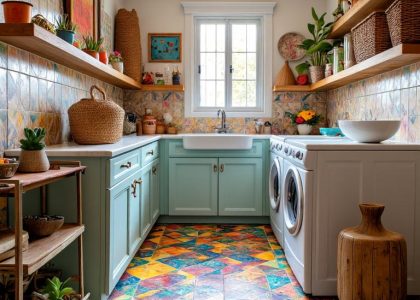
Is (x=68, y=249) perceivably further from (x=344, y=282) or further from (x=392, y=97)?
(x=392, y=97)

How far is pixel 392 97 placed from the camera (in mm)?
2885

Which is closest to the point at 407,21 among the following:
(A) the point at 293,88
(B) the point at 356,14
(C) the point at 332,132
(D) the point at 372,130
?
(D) the point at 372,130

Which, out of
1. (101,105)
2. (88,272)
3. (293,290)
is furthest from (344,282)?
(101,105)

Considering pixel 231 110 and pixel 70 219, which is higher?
pixel 231 110

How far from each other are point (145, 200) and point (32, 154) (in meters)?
1.53

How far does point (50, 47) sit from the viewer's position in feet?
7.39

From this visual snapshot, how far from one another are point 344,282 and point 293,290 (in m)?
0.44

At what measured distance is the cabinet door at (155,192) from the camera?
359 cm

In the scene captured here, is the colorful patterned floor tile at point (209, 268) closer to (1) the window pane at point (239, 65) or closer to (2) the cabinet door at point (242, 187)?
(2) the cabinet door at point (242, 187)

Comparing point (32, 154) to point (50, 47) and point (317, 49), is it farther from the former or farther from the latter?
point (317, 49)

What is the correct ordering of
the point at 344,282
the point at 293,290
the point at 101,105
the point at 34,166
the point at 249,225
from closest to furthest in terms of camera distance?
the point at 34,166 → the point at 344,282 → the point at 293,290 → the point at 101,105 → the point at 249,225

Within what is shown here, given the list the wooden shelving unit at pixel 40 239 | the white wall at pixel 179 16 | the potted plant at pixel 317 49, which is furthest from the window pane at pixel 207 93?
the wooden shelving unit at pixel 40 239

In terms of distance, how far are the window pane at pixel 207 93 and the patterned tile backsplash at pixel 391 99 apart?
1.42m

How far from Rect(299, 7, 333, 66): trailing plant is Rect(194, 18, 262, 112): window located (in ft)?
1.99
